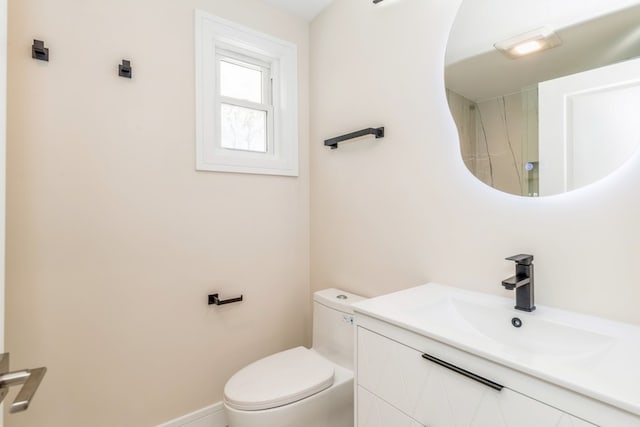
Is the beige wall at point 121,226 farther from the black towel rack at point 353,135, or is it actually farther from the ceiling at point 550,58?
the ceiling at point 550,58

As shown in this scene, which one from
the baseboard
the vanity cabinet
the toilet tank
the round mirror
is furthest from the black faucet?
the baseboard

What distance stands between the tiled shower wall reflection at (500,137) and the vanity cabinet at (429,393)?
26.4 inches

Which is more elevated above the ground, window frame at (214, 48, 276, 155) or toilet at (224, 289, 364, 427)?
window frame at (214, 48, 276, 155)

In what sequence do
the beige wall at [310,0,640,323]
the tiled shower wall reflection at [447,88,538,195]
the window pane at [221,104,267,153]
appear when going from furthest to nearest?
the window pane at [221,104,267,153]
the tiled shower wall reflection at [447,88,538,195]
the beige wall at [310,0,640,323]

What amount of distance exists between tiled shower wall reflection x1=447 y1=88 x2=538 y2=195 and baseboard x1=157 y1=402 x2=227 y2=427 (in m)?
1.79

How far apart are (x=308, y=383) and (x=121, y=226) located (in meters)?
1.11

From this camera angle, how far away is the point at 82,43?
4.55ft

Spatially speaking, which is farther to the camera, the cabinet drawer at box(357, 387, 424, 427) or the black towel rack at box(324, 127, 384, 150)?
the black towel rack at box(324, 127, 384, 150)

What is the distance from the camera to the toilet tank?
1.56m

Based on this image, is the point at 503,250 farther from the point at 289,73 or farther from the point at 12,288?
the point at 12,288

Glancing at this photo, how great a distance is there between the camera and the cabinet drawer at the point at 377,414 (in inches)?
35.8

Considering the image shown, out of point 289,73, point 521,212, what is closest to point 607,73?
point 521,212

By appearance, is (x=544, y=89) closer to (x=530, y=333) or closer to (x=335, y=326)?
(x=530, y=333)

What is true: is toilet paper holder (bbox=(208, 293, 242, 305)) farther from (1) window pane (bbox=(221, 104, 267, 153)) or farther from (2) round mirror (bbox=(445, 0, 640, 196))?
(2) round mirror (bbox=(445, 0, 640, 196))
